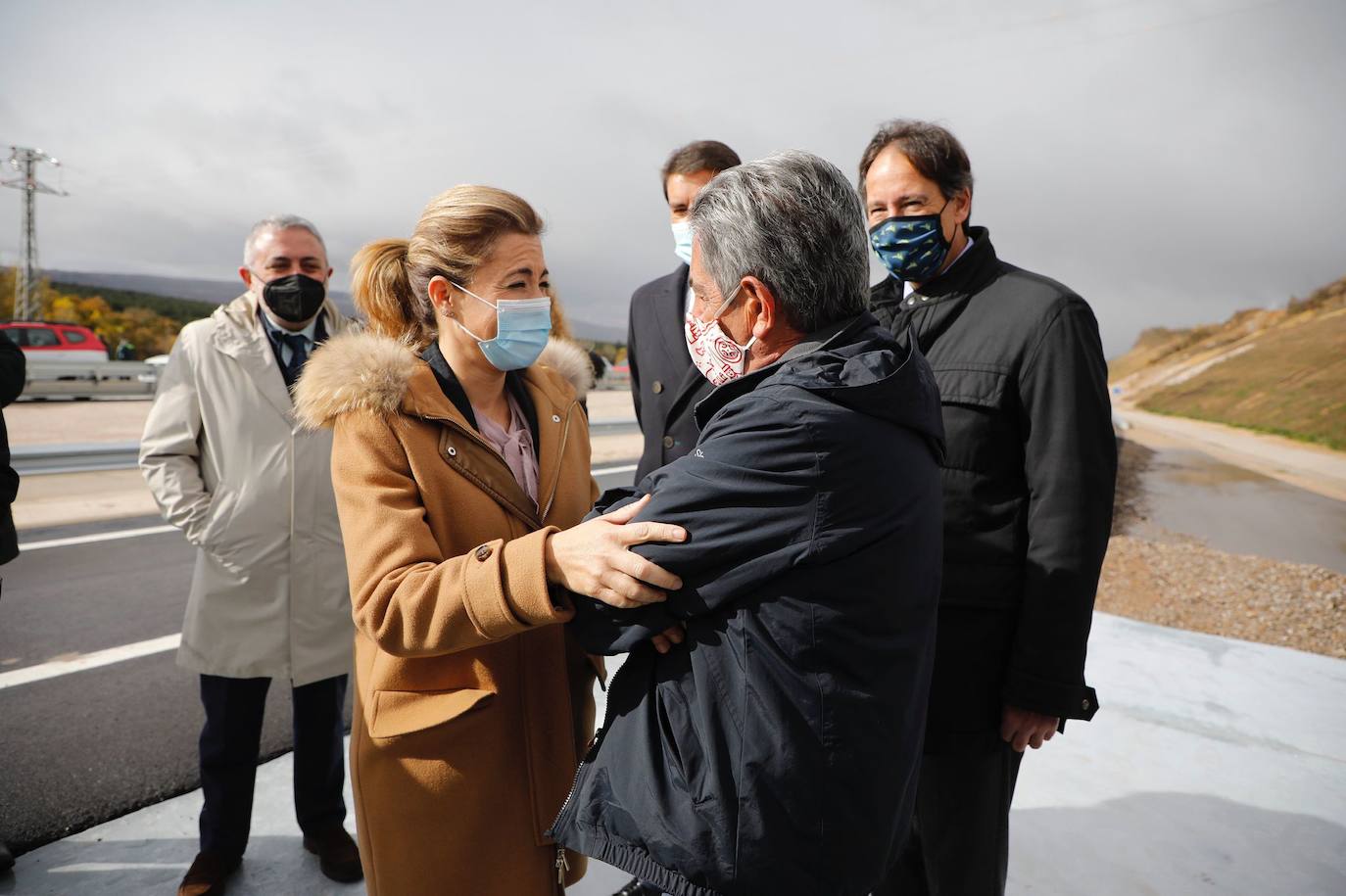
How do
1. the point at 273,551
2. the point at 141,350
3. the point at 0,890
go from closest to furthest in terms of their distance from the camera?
the point at 0,890
the point at 273,551
the point at 141,350

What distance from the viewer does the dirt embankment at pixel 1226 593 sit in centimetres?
541

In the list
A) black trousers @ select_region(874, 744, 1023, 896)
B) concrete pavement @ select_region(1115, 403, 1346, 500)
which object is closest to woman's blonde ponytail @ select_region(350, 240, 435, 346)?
black trousers @ select_region(874, 744, 1023, 896)

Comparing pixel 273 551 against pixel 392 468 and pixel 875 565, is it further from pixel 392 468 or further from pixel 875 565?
pixel 875 565

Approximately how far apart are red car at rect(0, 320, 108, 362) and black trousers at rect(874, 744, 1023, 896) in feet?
86.2

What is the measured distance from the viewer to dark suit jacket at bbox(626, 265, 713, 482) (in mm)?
2613

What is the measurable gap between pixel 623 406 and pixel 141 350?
29.2 metres

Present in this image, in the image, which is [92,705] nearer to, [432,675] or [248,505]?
[248,505]

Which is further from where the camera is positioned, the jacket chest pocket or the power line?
the power line

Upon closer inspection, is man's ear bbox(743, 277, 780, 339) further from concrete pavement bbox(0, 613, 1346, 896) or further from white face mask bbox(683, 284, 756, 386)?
concrete pavement bbox(0, 613, 1346, 896)

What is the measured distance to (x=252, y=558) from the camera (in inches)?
97.1

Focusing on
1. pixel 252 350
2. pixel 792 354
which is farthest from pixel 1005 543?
pixel 252 350

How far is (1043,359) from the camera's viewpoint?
176cm

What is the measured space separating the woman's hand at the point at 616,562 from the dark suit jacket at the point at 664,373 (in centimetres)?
140

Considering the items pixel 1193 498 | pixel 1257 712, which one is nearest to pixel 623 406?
pixel 1193 498
